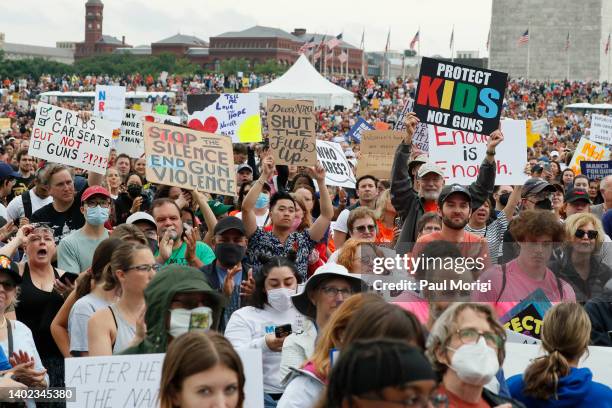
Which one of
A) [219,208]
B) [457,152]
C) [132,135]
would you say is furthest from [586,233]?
[132,135]

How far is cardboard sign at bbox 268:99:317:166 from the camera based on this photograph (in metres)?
11.6

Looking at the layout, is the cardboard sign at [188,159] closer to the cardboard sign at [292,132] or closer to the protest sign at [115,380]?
the cardboard sign at [292,132]

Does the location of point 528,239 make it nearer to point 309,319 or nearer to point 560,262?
point 560,262

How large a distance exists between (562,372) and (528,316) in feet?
2.98

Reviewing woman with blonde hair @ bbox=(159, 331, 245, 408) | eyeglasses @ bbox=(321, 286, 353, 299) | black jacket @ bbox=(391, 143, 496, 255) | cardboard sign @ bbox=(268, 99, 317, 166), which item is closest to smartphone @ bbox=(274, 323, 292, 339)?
eyeglasses @ bbox=(321, 286, 353, 299)

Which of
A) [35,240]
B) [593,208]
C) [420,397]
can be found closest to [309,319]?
[35,240]

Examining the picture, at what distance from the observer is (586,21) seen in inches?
2975

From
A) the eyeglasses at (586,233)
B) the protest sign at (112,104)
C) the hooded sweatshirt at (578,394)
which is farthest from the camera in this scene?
the protest sign at (112,104)

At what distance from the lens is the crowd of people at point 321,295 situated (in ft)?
12.5

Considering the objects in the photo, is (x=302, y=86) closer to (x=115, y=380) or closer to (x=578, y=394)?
(x=578, y=394)

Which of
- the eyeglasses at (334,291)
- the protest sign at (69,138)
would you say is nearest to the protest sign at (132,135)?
the protest sign at (69,138)

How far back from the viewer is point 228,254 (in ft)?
24.2

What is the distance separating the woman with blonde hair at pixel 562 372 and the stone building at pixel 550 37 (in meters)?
71.1

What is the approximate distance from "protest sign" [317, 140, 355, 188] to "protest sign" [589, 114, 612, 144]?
22.1 feet
